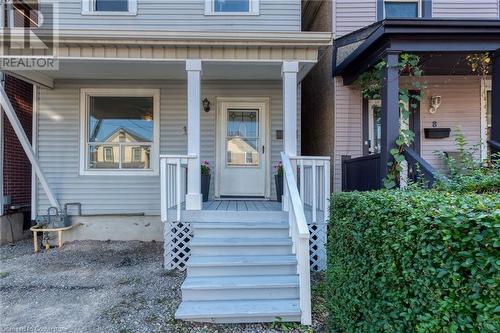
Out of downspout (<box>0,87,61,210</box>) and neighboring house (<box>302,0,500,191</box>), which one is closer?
downspout (<box>0,87,61,210</box>)

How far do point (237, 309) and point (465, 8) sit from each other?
19.6 ft

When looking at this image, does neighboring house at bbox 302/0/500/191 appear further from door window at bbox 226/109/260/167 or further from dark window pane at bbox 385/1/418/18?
door window at bbox 226/109/260/167

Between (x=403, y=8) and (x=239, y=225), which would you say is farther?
(x=403, y=8)

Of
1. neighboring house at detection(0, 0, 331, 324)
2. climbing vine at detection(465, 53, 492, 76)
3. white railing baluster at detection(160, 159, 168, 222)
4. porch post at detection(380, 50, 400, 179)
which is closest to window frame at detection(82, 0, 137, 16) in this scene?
neighboring house at detection(0, 0, 331, 324)

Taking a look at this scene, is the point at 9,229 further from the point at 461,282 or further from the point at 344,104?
the point at 461,282

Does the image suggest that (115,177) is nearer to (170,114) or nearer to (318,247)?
(170,114)

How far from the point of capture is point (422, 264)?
1611 millimetres

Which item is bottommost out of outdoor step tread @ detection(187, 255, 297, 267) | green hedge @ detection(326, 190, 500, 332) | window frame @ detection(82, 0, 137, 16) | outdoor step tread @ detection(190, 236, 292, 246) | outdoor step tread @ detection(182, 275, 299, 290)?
outdoor step tread @ detection(182, 275, 299, 290)

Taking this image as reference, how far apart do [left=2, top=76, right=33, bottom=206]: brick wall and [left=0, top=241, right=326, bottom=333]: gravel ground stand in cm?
137

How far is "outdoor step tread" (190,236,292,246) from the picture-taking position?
3.76m

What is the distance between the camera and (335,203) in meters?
2.80

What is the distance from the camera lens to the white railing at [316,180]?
4.39m

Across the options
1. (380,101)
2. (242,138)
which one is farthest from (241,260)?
(380,101)

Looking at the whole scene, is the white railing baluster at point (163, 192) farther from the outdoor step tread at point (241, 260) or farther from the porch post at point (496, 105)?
the porch post at point (496, 105)
